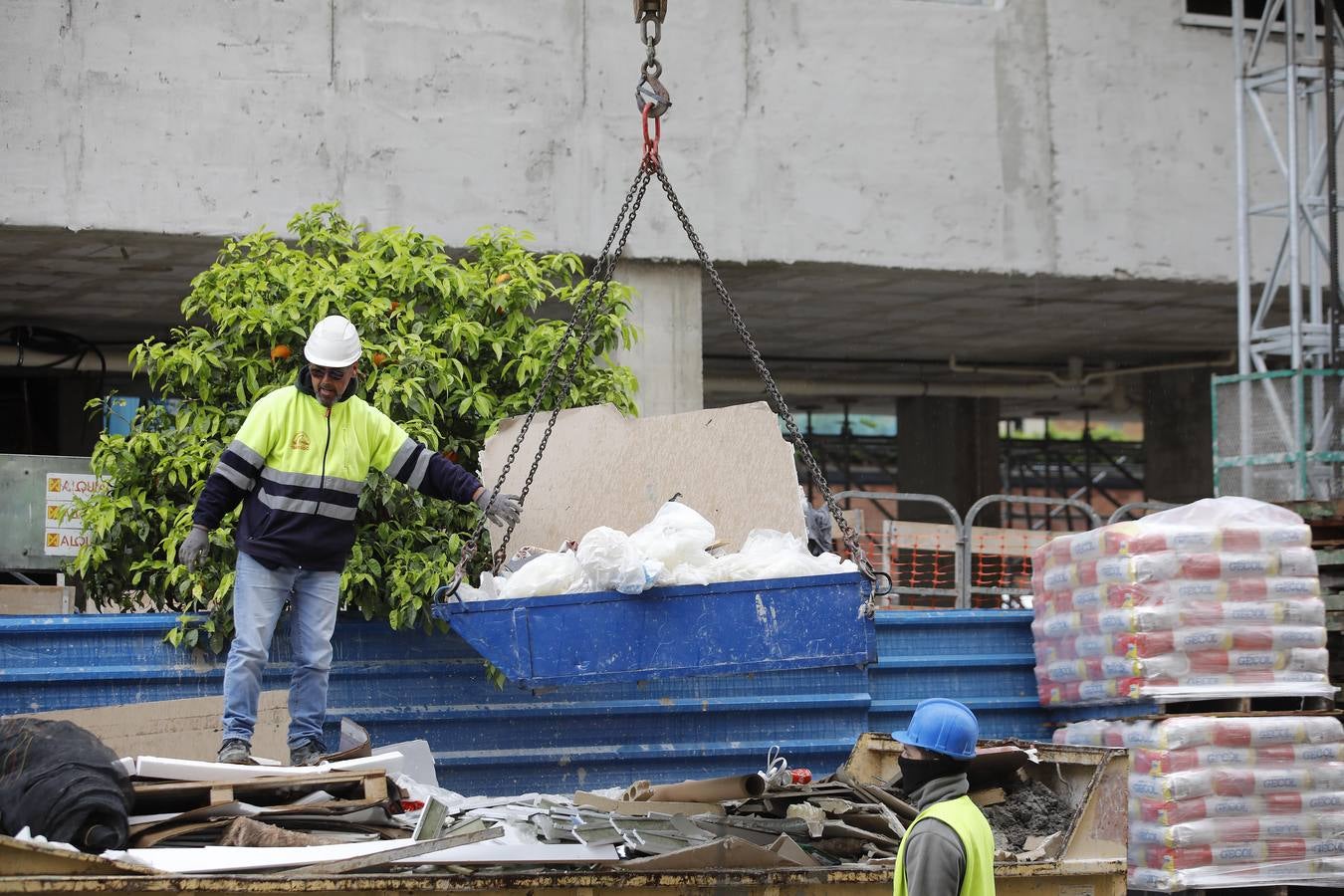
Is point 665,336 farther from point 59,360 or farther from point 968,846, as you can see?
point 968,846

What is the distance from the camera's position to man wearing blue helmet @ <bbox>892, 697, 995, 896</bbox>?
436 cm

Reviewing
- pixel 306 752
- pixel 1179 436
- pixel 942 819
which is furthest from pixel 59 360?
pixel 1179 436

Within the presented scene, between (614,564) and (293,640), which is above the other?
(614,564)

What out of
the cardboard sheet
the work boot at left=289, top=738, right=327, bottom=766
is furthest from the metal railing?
the cardboard sheet

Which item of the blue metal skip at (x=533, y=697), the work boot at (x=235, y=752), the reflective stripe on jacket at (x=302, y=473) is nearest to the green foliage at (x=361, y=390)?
the blue metal skip at (x=533, y=697)

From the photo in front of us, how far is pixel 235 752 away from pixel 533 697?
172cm

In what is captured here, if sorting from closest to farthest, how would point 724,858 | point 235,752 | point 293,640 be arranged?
point 724,858
point 235,752
point 293,640

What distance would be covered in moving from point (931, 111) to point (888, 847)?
7823mm

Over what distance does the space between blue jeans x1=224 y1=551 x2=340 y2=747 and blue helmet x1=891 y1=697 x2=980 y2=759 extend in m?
3.09

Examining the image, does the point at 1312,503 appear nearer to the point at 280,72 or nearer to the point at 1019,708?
the point at 1019,708

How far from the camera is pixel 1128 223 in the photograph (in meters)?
12.7

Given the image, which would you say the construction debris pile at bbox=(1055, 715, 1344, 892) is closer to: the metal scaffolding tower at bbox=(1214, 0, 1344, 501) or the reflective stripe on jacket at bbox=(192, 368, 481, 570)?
the reflective stripe on jacket at bbox=(192, 368, 481, 570)

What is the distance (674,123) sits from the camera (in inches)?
461

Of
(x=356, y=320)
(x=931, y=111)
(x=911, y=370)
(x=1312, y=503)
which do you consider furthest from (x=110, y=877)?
(x=911, y=370)
